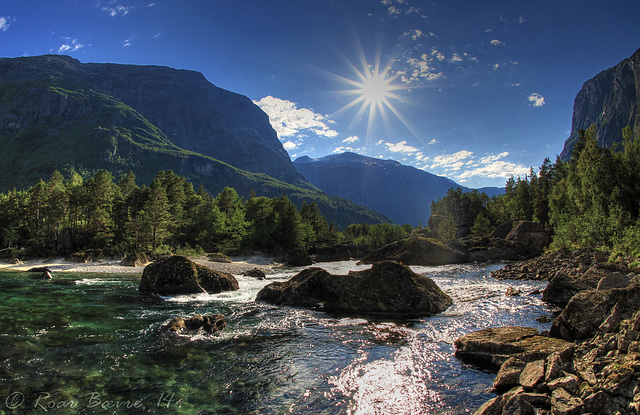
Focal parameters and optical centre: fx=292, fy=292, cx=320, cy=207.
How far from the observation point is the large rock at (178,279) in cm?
2400

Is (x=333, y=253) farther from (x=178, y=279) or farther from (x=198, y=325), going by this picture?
(x=198, y=325)

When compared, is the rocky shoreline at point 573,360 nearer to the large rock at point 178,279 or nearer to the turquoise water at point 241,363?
the turquoise water at point 241,363

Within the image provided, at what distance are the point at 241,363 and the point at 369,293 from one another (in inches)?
407

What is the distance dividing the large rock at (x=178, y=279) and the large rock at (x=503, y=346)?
2012cm

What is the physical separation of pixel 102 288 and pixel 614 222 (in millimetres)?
50421

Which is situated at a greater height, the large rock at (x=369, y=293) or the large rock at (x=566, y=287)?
the large rock at (x=566, y=287)

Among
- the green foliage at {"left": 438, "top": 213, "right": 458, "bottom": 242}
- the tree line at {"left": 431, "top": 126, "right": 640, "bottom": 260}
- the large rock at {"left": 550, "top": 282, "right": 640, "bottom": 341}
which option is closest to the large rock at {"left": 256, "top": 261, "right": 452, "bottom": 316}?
the large rock at {"left": 550, "top": 282, "right": 640, "bottom": 341}

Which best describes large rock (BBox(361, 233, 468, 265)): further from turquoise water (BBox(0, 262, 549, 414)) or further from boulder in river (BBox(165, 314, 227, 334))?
boulder in river (BBox(165, 314, 227, 334))

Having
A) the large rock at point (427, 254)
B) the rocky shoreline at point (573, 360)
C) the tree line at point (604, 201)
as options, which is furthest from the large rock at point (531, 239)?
the rocky shoreline at point (573, 360)

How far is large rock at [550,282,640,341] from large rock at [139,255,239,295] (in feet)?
75.5

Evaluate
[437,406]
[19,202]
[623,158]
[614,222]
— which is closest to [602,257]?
[614,222]

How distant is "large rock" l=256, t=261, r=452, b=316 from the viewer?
59.0 feet

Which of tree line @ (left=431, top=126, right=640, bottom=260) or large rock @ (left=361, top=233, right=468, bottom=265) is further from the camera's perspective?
large rock @ (left=361, top=233, right=468, bottom=265)

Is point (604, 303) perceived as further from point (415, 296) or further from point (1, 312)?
point (1, 312)
